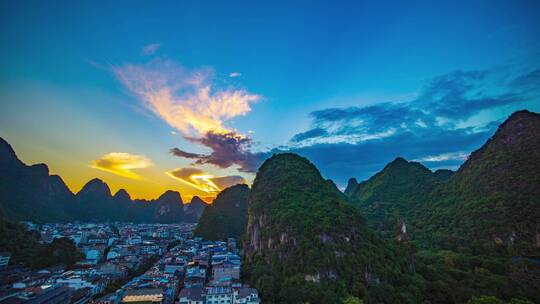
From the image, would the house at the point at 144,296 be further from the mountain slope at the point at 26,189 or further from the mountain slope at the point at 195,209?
the mountain slope at the point at 195,209

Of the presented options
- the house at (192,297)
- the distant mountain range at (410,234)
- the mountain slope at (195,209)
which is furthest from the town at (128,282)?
the mountain slope at (195,209)

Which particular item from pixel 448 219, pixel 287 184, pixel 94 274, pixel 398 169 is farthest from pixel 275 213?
pixel 398 169

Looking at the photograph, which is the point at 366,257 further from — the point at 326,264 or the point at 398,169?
the point at 398,169

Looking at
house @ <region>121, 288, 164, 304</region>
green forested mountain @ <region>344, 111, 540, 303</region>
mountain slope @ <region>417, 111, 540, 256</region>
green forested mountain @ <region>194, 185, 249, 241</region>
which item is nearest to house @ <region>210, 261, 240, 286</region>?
house @ <region>121, 288, 164, 304</region>

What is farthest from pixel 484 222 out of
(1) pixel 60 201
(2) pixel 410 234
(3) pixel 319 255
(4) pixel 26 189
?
(1) pixel 60 201

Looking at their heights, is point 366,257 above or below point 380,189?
below

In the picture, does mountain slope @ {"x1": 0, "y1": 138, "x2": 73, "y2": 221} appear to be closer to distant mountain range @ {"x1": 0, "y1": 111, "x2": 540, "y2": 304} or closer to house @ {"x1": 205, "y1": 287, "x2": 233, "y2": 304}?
distant mountain range @ {"x1": 0, "y1": 111, "x2": 540, "y2": 304}

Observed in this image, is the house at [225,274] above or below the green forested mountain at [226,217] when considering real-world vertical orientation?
below
